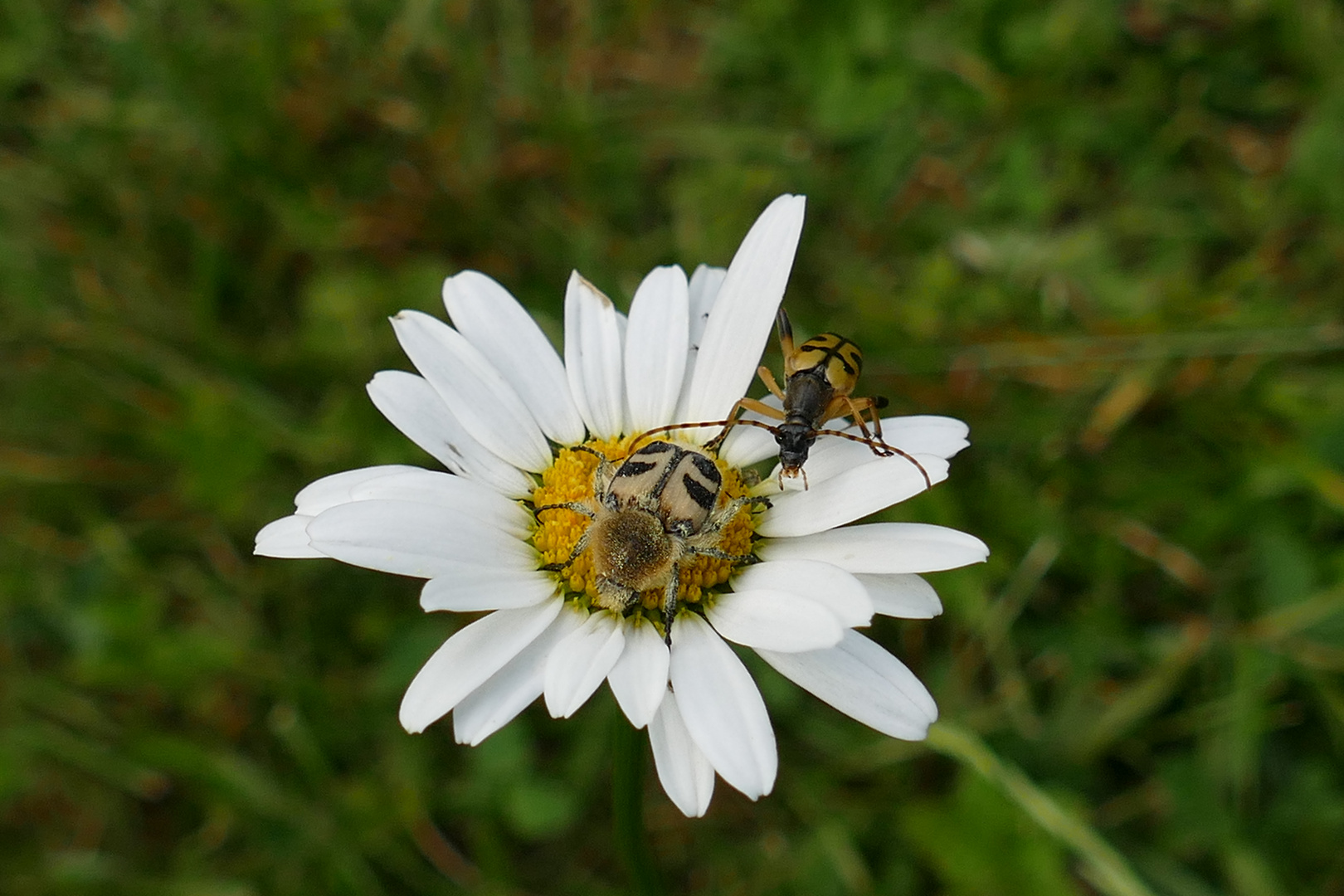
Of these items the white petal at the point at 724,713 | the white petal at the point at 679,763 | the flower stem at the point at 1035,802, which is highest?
the white petal at the point at 724,713

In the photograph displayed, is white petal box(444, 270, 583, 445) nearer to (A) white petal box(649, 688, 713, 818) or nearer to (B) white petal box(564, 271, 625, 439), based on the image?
(B) white petal box(564, 271, 625, 439)

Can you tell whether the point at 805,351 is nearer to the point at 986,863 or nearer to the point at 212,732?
the point at 986,863

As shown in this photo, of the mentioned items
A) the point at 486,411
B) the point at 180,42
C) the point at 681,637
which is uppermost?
the point at 180,42

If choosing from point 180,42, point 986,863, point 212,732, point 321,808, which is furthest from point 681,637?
point 180,42

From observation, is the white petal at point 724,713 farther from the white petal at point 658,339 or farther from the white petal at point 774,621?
the white petal at point 658,339

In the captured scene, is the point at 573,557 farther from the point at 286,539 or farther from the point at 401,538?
the point at 286,539

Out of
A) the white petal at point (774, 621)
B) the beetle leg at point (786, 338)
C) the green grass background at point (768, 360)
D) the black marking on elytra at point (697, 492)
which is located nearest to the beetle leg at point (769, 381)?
the beetle leg at point (786, 338)
